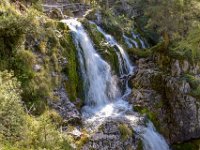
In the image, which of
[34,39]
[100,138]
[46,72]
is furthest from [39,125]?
[34,39]

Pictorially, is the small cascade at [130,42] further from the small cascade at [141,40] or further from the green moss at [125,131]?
the green moss at [125,131]

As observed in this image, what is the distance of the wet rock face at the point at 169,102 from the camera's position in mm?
16234

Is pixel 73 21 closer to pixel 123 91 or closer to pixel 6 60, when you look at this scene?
pixel 123 91

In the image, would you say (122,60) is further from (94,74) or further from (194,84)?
(194,84)

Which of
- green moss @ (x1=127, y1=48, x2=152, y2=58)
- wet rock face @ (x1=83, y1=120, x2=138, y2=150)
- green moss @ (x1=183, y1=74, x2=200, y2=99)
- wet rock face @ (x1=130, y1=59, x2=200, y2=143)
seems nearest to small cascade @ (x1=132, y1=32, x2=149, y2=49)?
green moss @ (x1=127, y1=48, x2=152, y2=58)

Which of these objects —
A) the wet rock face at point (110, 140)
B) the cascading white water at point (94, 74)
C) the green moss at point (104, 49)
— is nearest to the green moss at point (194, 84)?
the cascading white water at point (94, 74)

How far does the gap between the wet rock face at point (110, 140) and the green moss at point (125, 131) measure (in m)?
0.06

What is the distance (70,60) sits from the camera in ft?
54.3

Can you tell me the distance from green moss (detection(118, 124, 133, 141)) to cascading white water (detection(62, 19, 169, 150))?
0.55 metres

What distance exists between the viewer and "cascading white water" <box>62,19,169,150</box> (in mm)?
14455

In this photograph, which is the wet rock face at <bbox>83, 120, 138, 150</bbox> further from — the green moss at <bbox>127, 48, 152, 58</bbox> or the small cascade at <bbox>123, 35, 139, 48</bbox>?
the small cascade at <bbox>123, 35, 139, 48</bbox>

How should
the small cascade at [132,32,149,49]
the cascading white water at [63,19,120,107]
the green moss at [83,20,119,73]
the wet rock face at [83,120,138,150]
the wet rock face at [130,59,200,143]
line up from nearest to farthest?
the wet rock face at [83,120,138,150] → the wet rock face at [130,59,200,143] → the cascading white water at [63,19,120,107] → the green moss at [83,20,119,73] → the small cascade at [132,32,149,49]

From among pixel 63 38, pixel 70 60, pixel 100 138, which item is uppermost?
pixel 63 38

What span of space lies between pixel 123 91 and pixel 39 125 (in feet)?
30.2
